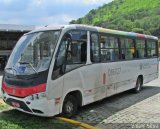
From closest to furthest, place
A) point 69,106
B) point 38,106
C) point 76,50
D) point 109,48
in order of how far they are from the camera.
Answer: point 38,106 → point 69,106 → point 76,50 → point 109,48

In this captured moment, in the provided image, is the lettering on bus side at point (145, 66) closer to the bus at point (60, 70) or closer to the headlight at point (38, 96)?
the bus at point (60, 70)

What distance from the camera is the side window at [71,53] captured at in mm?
8293

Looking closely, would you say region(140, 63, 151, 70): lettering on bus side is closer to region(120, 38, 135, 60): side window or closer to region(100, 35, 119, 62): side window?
region(120, 38, 135, 60): side window

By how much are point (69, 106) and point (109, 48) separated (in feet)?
10.2

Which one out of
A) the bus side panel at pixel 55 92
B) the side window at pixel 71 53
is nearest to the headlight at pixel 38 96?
the bus side panel at pixel 55 92

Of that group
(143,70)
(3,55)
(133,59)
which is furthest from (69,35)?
(3,55)

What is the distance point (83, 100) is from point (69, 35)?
1982 millimetres

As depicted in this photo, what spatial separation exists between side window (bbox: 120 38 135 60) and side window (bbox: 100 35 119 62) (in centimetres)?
58

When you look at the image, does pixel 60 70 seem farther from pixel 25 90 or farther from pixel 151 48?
→ pixel 151 48

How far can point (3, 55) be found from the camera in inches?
1535

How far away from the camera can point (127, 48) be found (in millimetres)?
12648

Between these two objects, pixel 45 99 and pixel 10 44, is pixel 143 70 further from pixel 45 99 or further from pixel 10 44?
pixel 10 44

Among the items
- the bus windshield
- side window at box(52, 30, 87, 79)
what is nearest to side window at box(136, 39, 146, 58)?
side window at box(52, 30, 87, 79)

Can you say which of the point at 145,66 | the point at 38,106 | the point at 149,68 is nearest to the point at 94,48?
the point at 38,106
